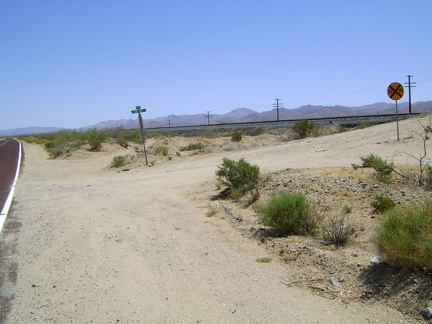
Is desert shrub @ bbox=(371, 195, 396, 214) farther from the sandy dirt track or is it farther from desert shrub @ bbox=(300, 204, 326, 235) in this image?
the sandy dirt track

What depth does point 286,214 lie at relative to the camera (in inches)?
332

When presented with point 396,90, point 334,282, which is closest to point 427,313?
point 334,282

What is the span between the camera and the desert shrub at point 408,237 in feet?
17.4

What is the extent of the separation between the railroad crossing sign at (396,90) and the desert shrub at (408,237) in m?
14.6

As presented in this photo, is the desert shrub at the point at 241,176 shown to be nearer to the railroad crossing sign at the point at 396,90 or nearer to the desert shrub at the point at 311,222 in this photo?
the desert shrub at the point at 311,222

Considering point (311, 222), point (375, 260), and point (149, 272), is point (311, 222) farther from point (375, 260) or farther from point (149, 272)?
point (149, 272)

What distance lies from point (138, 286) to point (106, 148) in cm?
3508

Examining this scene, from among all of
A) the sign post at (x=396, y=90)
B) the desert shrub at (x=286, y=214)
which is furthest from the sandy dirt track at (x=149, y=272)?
the sign post at (x=396, y=90)

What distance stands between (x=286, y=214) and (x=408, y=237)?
3079mm

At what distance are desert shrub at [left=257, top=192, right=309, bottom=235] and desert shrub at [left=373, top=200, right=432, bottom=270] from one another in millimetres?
2265

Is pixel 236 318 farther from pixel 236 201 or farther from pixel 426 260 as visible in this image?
pixel 236 201

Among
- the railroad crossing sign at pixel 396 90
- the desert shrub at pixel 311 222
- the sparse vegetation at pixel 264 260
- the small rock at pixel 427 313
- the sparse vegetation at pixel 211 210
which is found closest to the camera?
the small rock at pixel 427 313

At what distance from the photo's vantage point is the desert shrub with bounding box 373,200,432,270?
5293mm

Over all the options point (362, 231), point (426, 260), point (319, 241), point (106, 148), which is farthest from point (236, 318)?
point (106, 148)
